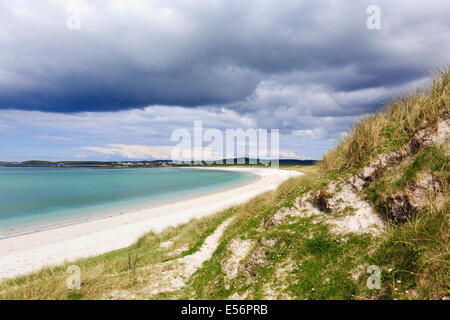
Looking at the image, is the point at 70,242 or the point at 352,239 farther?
the point at 70,242

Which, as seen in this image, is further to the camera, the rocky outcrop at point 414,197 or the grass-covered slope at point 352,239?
the rocky outcrop at point 414,197

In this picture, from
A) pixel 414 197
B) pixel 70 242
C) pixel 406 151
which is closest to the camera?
pixel 414 197

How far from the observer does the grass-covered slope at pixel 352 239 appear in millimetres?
4359

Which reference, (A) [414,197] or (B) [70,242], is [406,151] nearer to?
(A) [414,197]

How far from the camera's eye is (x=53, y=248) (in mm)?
14992

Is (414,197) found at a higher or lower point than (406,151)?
lower

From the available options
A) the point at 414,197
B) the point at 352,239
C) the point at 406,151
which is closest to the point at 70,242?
the point at 352,239

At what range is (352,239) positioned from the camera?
18.7 feet

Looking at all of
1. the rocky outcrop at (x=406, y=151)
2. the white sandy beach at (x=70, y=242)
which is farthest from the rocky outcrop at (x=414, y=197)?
the white sandy beach at (x=70, y=242)

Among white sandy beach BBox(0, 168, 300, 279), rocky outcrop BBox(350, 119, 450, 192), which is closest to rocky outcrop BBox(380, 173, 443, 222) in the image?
rocky outcrop BBox(350, 119, 450, 192)

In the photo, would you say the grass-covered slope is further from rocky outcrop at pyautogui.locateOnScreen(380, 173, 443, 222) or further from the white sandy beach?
the white sandy beach

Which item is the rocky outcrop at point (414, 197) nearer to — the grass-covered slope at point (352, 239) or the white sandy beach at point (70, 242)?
the grass-covered slope at point (352, 239)

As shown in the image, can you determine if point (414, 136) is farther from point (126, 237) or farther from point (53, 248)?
point (53, 248)
